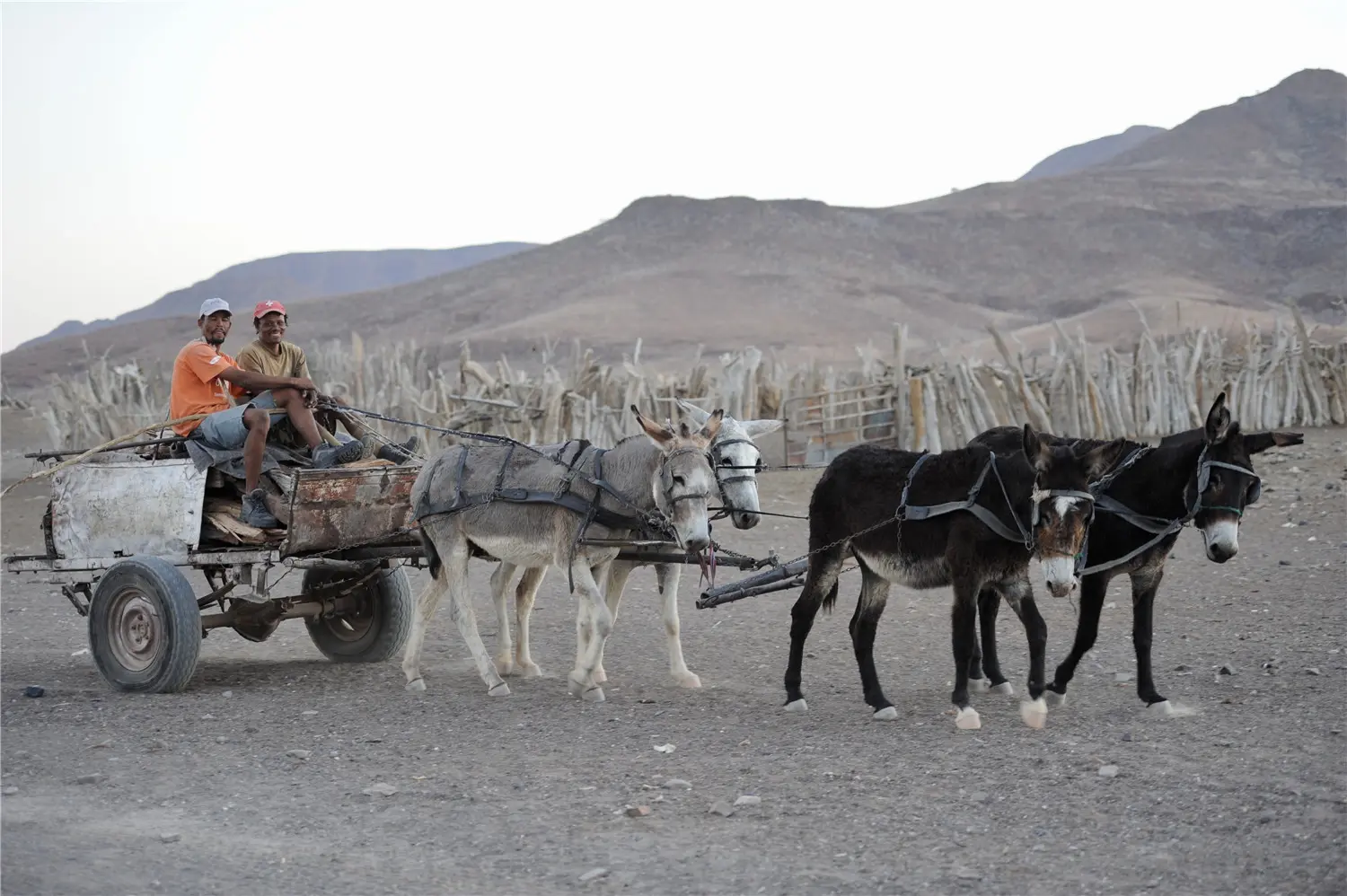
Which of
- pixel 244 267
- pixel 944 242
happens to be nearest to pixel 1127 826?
pixel 944 242

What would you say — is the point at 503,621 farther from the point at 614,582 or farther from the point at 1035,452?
the point at 1035,452

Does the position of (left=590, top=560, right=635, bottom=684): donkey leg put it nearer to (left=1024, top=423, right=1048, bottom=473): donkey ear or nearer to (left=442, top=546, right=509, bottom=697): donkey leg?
(left=442, top=546, right=509, bottom=697): donkey leg

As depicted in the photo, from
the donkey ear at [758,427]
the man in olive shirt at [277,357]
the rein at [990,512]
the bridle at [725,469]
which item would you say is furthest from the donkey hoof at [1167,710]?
the man in olive shirt at [277,357]

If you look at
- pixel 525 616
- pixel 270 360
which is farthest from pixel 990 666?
pixel 270 360

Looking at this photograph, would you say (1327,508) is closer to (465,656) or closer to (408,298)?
(465,656)

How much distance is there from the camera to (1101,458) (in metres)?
6.88

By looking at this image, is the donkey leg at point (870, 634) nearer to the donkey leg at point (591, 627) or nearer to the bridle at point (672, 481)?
the bridle at point (672, 481)

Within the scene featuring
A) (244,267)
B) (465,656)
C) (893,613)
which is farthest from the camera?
(244,267)

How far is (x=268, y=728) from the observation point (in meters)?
7.61

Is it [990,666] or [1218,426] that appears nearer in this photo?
[1218,426]

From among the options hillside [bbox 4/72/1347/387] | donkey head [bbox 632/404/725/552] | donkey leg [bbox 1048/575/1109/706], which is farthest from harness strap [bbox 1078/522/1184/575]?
hillside [bbox 4/72/1347/387]

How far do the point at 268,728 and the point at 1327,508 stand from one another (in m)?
12.1

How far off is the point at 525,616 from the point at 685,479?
7.88 ft

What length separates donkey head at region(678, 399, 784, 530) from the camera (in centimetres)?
802
